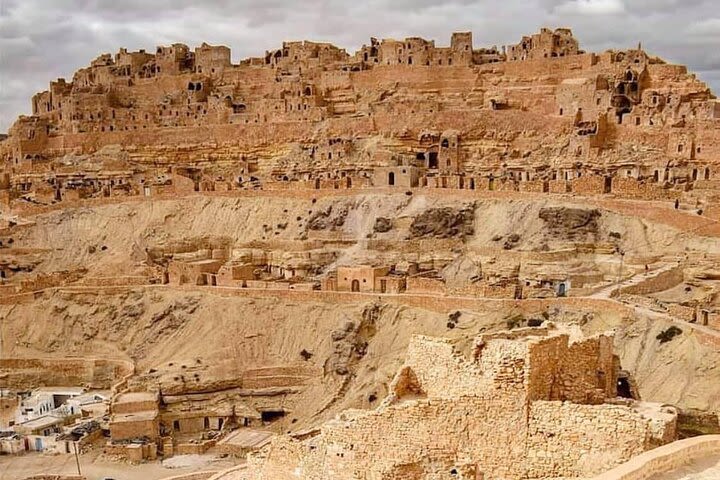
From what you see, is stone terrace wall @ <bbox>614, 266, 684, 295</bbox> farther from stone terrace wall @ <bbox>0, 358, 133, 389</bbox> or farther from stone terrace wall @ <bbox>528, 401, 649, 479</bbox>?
stone terrace wall @ <bbox>0, 358, 133, 389</bbox>

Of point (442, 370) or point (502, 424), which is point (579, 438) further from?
point (442, 370)

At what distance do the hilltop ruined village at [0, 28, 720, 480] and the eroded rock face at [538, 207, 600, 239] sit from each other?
12 centimetres

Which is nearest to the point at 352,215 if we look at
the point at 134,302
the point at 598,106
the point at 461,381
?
the point at 134,302

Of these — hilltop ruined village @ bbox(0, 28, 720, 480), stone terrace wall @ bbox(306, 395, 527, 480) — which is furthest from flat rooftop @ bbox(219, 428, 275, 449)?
stone terrace wall @ bbox(306, 395, 527, 480)

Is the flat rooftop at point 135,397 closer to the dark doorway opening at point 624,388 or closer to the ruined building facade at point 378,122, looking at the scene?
the ruined building facade at point 378,122

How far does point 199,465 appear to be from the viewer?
91.5ft

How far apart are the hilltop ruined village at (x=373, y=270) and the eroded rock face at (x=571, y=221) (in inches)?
4.9

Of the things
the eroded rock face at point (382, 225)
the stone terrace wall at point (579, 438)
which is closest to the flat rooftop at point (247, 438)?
the eroded rock face at point (382, 225)

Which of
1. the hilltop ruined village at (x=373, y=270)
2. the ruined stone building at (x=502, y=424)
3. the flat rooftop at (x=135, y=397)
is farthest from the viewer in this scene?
the flat rooftop at (x=135, y=397)

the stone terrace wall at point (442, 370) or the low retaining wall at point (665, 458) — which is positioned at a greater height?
the stone terrace wall at point (442, 370)

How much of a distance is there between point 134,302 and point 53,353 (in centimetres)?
429

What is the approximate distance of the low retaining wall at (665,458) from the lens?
8.45 m

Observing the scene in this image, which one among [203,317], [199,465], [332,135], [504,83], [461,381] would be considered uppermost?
[504,83]

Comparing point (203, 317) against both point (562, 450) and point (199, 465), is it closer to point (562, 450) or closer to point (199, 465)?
point (199, 465)
